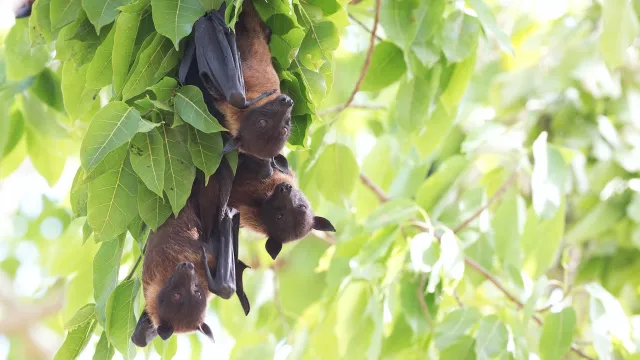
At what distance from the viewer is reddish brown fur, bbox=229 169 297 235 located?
254 centimetres

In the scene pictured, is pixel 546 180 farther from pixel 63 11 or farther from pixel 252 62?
pixel 63 11

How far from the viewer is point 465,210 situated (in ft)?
12.8

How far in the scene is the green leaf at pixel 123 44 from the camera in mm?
2225

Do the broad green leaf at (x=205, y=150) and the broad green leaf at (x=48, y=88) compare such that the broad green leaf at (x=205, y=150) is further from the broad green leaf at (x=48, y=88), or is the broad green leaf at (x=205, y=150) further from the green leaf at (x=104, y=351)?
the broad green leaf at (x=48, y=88)

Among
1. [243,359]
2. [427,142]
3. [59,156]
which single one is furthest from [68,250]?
[427,142]

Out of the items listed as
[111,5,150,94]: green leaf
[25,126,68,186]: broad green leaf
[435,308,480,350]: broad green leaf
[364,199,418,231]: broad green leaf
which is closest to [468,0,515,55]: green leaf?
[364,199,418,231]: broad green leaf

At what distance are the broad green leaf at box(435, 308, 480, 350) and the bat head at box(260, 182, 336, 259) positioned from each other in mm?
830

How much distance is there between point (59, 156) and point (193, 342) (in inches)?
42.9

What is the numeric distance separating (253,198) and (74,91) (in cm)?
70

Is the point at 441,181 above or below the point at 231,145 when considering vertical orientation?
below

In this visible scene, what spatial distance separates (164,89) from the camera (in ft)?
7.02

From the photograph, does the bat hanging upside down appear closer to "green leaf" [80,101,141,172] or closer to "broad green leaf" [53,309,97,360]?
"green leaf" [80,101,141,172]

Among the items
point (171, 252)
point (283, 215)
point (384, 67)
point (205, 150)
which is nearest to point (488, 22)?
point (384, 67)

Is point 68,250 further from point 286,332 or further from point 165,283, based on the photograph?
point 165,283
